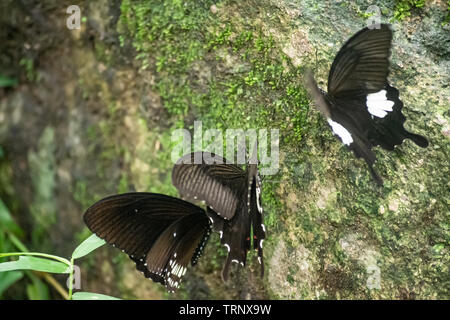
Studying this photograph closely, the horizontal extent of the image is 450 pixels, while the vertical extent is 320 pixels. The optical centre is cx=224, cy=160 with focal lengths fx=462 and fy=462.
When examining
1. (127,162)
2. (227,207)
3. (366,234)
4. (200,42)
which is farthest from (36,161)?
(366,234)

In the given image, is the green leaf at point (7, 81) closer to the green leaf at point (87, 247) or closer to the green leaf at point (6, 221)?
the green leaf at point (6, 221)

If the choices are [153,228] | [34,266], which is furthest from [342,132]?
[34,266]

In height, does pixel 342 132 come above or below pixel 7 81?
below

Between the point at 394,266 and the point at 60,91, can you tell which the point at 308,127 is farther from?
the point at 60,91

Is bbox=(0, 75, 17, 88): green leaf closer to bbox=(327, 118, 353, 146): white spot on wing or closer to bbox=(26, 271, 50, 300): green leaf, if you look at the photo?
bbox=(26, 271, 50, 300): green leaf

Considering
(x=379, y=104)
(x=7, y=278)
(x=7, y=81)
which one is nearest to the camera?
(x=379, y=104)

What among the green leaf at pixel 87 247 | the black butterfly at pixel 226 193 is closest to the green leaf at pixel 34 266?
the green leaf at pixel 87 247

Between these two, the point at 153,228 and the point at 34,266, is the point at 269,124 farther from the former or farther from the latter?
the point at 34,266
